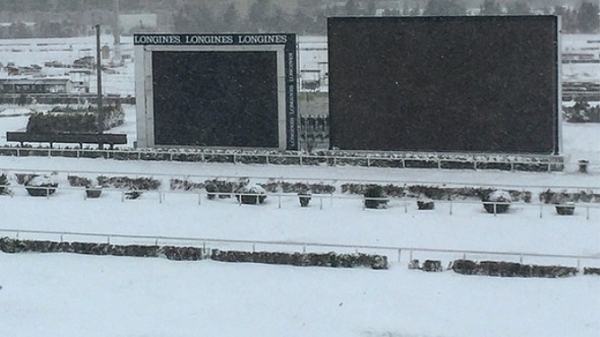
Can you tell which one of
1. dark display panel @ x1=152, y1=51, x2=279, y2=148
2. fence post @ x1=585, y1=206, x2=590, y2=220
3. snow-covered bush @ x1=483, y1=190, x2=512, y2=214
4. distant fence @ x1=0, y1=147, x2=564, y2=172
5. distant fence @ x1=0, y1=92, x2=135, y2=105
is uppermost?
distant fence @ x1=0, y1=92, x2=135, y2=105

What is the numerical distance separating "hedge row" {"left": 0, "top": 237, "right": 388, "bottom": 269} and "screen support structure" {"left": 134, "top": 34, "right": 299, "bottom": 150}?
8.82 meters

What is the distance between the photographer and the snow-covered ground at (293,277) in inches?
455

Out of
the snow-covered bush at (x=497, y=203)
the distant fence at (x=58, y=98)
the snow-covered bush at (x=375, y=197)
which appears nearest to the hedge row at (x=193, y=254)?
the snow-covered bush at (x=375, y=197)

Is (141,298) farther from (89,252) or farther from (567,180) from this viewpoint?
(567,180)

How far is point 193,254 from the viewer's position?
1402 cm

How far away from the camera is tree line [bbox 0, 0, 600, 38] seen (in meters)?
63.5

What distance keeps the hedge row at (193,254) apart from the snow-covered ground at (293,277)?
175 millimetres

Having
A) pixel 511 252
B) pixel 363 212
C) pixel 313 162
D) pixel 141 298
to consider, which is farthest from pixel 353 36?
pixel 141 298

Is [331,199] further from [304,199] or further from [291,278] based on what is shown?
[291,278]

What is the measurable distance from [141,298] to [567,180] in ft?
33.8

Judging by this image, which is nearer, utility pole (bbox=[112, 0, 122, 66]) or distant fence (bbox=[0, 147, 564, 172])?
distant fence (bbox=[0, 147, 564, 172])

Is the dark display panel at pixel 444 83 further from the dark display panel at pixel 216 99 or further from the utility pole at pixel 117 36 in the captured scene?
the utility pole at pixel 117 36

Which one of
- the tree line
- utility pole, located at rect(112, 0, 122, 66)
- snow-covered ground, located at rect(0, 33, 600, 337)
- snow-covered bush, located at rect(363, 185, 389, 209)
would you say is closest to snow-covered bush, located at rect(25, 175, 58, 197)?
snow-covered ground, located at rect(0, 33, 600, 337)

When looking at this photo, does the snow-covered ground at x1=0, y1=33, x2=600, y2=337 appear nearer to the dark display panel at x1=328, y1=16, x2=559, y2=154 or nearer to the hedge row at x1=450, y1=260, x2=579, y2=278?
the hedge row at x1=450, y1=260, x2=579, y2=278
